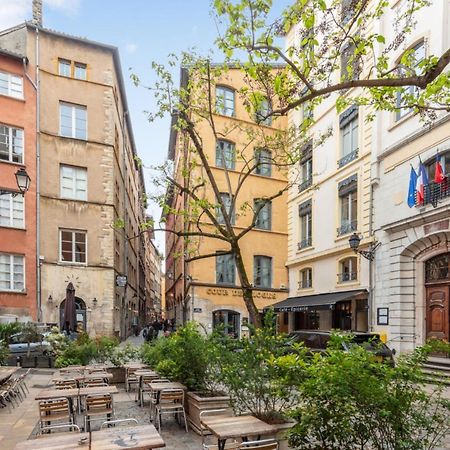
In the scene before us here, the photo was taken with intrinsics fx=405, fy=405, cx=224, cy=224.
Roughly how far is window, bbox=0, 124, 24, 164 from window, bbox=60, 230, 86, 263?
4740 mm

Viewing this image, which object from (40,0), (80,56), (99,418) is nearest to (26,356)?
(99,418)

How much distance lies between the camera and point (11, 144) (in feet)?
72.5

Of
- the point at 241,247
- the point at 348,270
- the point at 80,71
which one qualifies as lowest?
the point at 348,270

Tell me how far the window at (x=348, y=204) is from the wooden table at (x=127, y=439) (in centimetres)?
1577

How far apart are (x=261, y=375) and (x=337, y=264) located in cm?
1520

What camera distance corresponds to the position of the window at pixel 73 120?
24.0 meters

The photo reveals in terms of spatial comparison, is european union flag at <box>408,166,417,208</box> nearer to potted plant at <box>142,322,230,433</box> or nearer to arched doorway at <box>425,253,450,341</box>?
arched doorway at <box>425,253,450,341</box>

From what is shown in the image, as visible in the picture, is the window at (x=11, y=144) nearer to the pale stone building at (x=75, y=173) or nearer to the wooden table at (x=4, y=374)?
the pale stone building at (x=75, y=173)

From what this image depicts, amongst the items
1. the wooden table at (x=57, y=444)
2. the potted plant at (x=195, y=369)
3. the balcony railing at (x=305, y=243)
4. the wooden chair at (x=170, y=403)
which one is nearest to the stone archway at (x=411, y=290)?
the balcony railing at (x=305, y=243)

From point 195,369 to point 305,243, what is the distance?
16833 millimetres

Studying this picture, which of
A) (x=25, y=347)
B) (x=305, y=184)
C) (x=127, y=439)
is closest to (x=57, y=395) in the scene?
(x=127, y=439)

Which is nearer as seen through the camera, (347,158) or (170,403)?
(170,403)

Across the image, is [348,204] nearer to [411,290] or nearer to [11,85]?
[411,290]

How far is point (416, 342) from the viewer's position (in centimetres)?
1477
